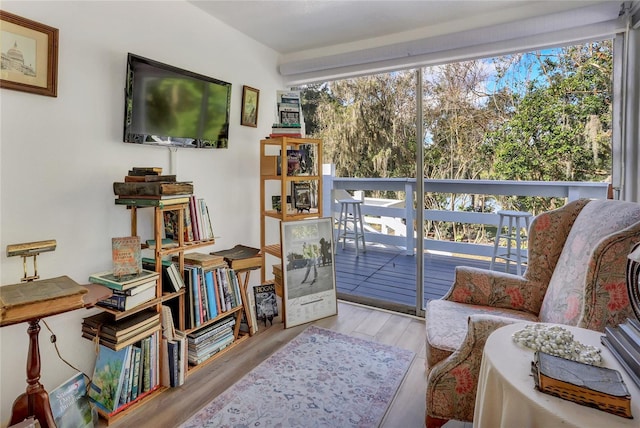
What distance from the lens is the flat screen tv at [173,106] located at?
1915 millimetres

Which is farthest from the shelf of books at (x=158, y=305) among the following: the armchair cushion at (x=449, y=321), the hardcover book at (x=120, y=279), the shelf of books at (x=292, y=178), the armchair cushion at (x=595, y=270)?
the armchair cushion at (x=595, y=270)

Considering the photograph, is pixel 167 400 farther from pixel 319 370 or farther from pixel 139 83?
pixel 139 83

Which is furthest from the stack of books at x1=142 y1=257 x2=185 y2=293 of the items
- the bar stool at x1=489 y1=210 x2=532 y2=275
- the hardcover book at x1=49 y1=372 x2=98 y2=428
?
the bar stool at x1=489 y1=210 x2=532 y2=275

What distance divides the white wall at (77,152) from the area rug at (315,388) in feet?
2.80

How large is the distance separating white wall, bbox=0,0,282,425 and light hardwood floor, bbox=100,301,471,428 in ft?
1.66

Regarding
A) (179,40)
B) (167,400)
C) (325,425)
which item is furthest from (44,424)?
(179,40)

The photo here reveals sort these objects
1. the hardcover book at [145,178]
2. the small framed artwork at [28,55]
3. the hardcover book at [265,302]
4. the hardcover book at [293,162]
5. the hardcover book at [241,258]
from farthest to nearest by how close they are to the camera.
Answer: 1. the hardcover book at [293,162]
2. the hardcover book at [265,302]
3. the hardcover book at [241,258]
4. the hardcover book at [145,178]
5. the small framed artwork at [28,55]

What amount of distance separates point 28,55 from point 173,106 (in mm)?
703

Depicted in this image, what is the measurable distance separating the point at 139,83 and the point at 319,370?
76.6 inches

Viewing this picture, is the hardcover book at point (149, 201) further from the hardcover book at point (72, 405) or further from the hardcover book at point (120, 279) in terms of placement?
the hardcover book at point (72, 405)

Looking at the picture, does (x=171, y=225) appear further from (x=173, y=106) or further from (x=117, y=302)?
(x=173, y=106)

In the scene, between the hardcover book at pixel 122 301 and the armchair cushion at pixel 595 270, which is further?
the hardcover book at pixel 122 301

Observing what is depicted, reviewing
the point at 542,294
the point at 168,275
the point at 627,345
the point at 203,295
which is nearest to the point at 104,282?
the point at 168,275

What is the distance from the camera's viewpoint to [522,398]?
90cm
